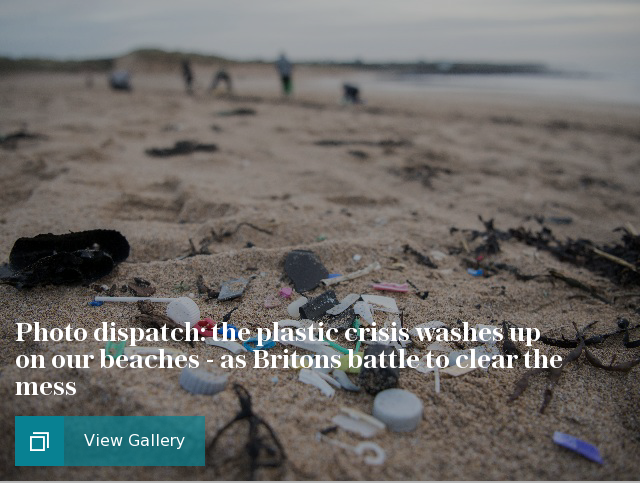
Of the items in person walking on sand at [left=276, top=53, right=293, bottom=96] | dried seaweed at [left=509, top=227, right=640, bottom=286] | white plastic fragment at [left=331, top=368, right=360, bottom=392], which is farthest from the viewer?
person walking on sand at [left=276, top=53, right=293, bottom=96]

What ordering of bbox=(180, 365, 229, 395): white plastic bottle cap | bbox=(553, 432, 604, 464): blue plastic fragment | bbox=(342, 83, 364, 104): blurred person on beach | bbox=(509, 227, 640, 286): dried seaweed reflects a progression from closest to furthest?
bbox=(553, 432, 604, 464): blue plastic fragment, bbox=(180, 365, 229, 395): white plastic bottle cap, bbox=(509, 227, 640, 286): dried seaweed, bbox=(342, 83, 364, 104): blurred person on beach

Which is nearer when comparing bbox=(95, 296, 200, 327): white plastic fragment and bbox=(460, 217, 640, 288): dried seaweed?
bbox=(95, 296, 200, 327): white plastic fragment

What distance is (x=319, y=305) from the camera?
6.75 feet

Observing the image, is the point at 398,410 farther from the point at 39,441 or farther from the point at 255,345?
the point at 39,441

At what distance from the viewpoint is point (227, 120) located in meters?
Result: 7.02

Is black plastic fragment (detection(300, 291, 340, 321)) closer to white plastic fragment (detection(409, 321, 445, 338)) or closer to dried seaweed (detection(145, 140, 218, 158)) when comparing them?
white plastic fragment (detection(409, 321, 445, 338))

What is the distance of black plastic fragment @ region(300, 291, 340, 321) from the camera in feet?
6.55

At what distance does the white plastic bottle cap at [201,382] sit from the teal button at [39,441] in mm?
410

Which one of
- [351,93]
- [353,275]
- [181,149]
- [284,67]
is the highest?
[284,67]

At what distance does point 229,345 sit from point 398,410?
77 cm

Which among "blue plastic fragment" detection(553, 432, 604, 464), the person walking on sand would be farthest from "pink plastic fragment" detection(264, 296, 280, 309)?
the person walking on sand

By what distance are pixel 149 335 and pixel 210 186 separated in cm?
216

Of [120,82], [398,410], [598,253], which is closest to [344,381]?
[398,410]

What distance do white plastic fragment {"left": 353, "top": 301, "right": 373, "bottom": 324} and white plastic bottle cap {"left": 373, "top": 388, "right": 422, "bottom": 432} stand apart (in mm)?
527
